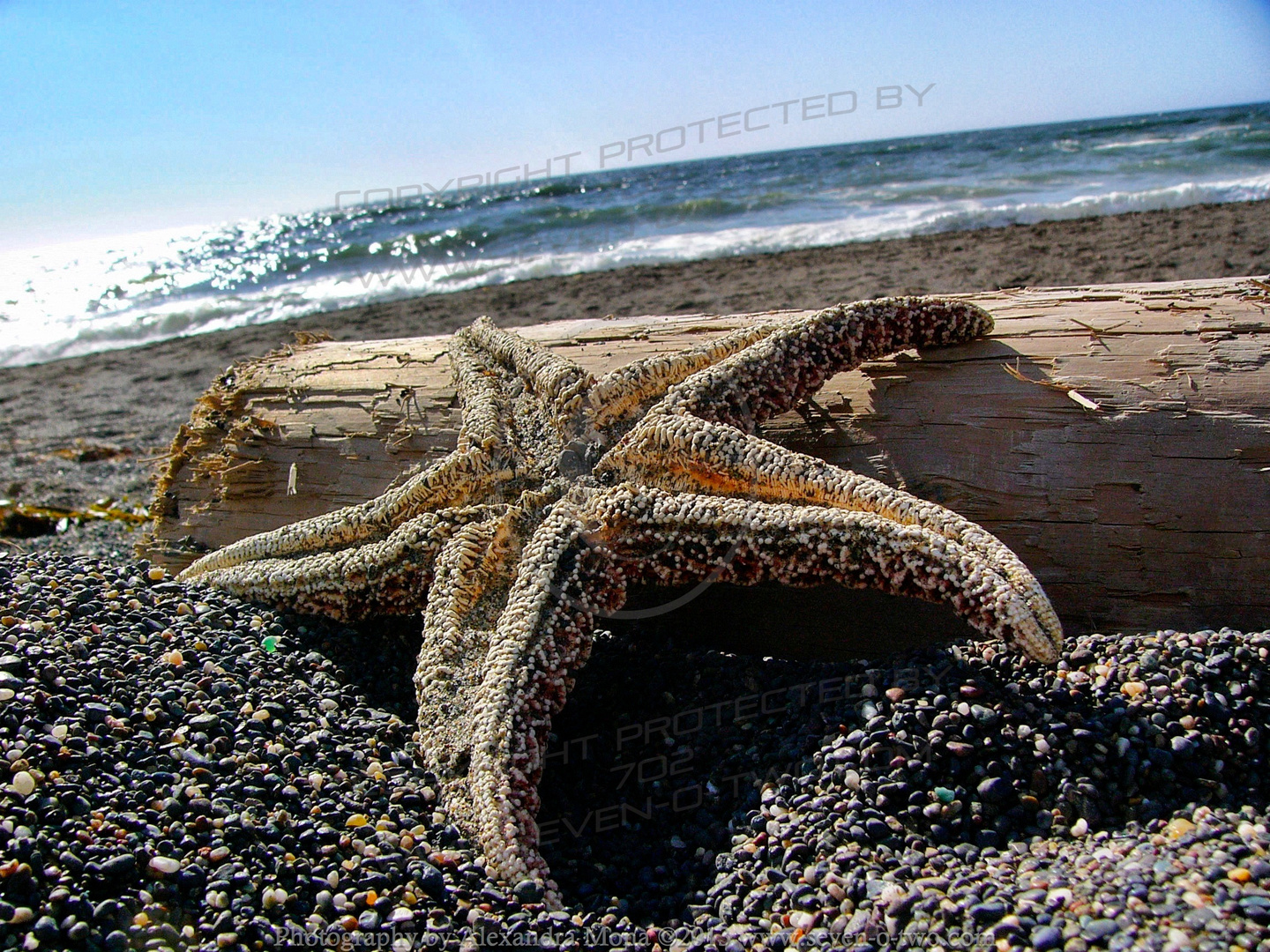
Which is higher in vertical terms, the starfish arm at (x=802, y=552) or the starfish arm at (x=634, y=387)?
the starfish arm at (x=634, y=387)

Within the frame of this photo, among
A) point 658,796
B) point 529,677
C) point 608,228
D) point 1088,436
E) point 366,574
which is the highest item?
point 608,228

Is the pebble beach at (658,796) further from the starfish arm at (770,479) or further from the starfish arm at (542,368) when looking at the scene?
the starfish arm at (542,368)

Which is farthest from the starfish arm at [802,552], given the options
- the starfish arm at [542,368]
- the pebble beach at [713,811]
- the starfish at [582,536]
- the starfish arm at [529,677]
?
the starfish arm at [542,368]

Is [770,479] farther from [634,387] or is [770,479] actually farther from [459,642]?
[459,642]

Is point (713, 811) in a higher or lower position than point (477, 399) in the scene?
lower

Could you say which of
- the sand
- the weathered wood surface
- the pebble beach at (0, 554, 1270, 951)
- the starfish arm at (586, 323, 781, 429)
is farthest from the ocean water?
the pebble beach at (0, 554, 1270, 951)

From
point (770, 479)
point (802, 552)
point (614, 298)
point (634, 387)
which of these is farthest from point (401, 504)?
point (614, 298)

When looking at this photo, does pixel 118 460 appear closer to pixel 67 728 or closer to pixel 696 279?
pixel 67 728
